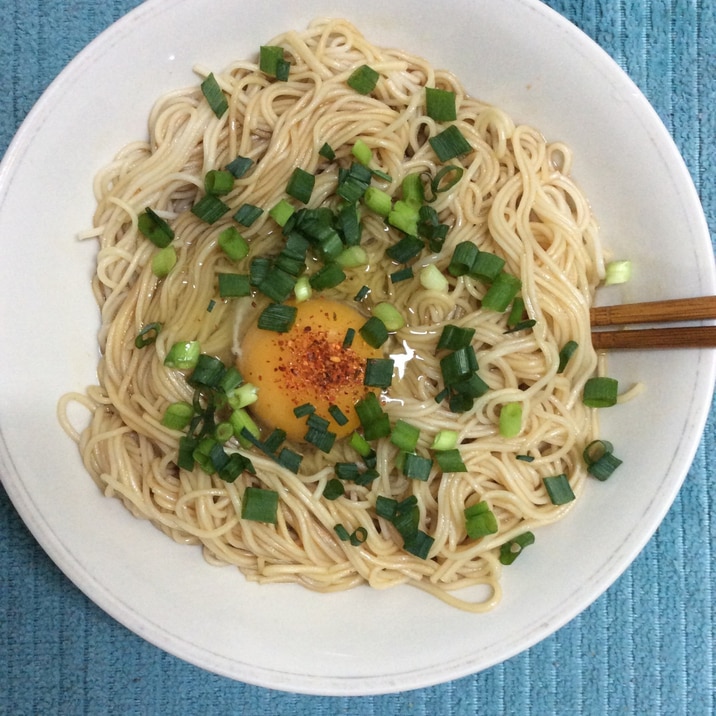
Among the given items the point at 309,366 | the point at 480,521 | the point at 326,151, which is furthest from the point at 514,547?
the point at 326,151

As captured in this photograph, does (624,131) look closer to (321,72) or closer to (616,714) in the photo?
(321,72)

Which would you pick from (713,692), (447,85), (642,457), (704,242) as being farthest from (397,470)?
(713,692)

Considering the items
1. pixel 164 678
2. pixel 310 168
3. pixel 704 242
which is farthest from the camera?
pixel 164 678

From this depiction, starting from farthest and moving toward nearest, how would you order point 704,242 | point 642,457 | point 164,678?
1. point 164,678
2. point 642,457
3. point 704,242

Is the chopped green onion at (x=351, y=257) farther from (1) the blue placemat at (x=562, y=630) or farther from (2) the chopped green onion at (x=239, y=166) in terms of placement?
(1) the blue placemat at (x=562, y=630)

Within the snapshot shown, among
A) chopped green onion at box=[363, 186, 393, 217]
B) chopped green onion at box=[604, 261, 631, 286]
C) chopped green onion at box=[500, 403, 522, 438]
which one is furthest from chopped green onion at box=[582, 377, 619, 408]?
chopped green onion at box=[363, 186, 393, 217]

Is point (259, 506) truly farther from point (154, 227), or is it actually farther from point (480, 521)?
point (154, 227)
